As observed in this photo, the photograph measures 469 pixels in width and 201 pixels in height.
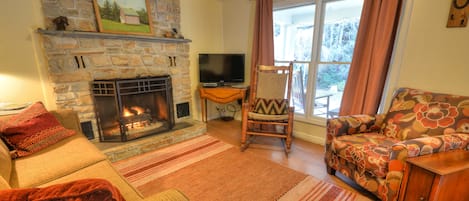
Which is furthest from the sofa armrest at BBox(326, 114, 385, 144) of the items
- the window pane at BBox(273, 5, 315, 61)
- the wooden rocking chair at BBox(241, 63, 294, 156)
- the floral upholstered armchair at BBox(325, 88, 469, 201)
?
the window pane at BBox(273, 5, 315, 61)

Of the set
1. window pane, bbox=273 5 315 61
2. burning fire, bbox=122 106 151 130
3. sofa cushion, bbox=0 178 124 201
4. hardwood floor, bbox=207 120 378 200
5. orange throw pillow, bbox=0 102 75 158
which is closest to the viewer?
sofa cushion, bbox=0 178 124 201

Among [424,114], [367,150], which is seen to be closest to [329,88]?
[424,114]

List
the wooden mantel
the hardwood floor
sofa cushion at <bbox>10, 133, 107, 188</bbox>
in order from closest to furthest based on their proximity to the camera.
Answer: sofa cushion at <bbox>10, 133, 107, 188</bbox>, the hardwood floor, the wooden mantel

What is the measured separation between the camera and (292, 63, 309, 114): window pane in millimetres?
2937

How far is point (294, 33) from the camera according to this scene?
298 centimetres

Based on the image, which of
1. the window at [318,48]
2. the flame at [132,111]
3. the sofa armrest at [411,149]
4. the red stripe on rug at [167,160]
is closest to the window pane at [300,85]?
the window at [318,48]

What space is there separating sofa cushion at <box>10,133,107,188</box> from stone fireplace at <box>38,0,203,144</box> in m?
0.90

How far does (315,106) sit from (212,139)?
Answer: 150cm

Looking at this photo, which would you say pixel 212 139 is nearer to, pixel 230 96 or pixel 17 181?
pixel 230 96

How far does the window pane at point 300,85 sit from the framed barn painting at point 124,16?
2090 mm

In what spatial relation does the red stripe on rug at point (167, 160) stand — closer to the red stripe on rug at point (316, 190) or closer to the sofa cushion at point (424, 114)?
the red stripe on rug at point (316, 190)

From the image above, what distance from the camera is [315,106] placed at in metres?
2.90

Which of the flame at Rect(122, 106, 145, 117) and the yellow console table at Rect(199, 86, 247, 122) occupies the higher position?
the yellow console table at Rect(199, 86, 247, 122)

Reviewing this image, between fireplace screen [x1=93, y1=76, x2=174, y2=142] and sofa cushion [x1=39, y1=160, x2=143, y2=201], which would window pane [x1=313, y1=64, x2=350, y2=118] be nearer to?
fireplace screen [x1=93, y1=76, x2=174, y2=142]
